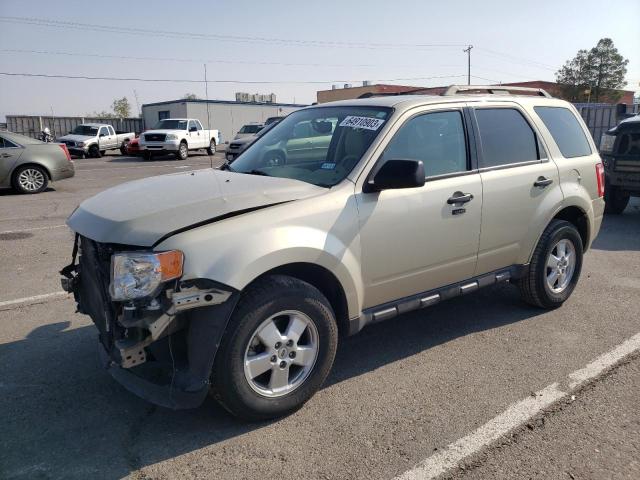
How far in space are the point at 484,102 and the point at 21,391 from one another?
4.01 meters

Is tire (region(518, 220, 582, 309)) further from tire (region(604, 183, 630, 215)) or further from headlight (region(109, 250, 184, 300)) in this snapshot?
tire (region(604, 183, 630, 215))

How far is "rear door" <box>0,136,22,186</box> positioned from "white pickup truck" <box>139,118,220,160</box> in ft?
41.6

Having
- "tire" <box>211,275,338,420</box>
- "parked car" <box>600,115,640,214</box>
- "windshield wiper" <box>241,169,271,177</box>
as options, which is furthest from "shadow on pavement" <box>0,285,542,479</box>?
"parked car" <box>600,115,640,214</box>

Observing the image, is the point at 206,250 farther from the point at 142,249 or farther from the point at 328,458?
the point at 328,458

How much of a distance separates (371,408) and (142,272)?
1614 millimetres

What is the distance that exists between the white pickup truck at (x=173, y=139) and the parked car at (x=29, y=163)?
1195 centimetres

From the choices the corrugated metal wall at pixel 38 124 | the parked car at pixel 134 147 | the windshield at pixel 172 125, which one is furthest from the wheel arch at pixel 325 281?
the corrugated metal wall at pixel 38 124

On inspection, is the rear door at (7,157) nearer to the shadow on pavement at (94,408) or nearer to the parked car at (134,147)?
the shadow on pavement at (94,408)

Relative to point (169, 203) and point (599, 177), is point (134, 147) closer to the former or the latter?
point (599, 177)

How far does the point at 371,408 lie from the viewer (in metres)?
3.35

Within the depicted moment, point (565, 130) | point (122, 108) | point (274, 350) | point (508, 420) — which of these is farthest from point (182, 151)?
point (122, 108)

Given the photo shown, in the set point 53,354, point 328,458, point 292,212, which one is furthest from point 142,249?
point 53,354

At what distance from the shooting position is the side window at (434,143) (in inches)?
149

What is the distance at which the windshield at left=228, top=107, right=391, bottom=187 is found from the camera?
3691 mm
